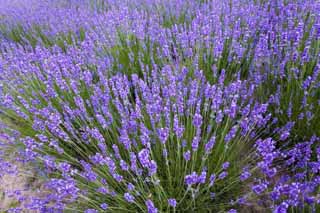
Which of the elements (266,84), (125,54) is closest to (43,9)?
(125,54)

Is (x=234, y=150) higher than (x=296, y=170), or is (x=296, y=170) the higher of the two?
(x=234, y=150)

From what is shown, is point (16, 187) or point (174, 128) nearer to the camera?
point (174, 128)

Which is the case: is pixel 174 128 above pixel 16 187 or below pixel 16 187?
above

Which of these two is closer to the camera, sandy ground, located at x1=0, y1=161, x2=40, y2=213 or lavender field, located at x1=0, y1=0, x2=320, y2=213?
lavender field, located at x1=0, y1=0, x2=320, y2=213

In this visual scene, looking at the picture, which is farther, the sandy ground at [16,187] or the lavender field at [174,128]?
the sandy ground at [16,187]

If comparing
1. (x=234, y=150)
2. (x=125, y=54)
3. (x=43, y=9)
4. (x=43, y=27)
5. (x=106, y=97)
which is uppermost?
(x=43, y=9)

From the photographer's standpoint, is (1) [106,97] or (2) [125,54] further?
(2) [125,54]

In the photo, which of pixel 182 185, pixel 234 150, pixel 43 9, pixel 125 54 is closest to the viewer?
pixel 182 185

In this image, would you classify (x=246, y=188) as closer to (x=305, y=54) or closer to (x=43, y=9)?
(x=305, y=54)
